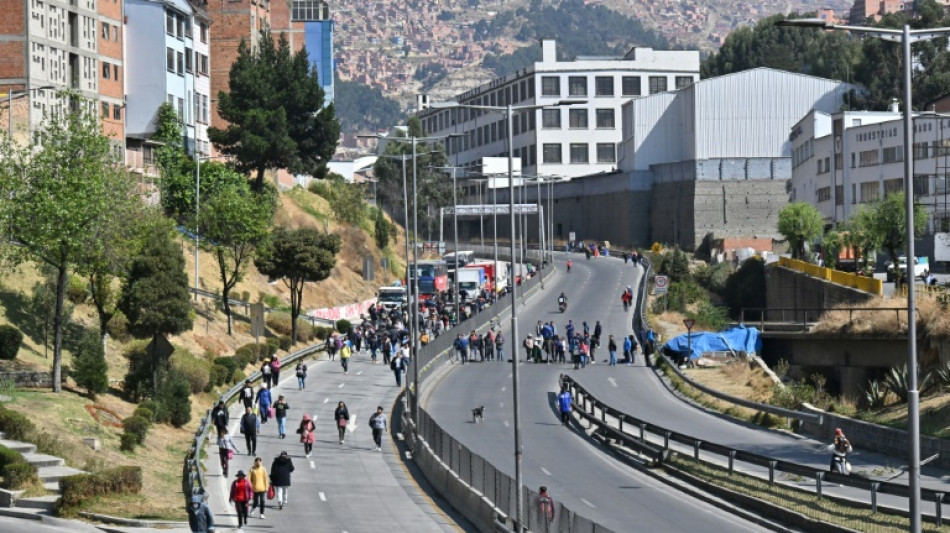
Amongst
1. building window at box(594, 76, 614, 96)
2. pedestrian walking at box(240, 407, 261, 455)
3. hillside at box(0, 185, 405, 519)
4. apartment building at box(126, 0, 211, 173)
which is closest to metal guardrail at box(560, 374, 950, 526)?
pedestrian walking at box(240, 407, 261, 455)

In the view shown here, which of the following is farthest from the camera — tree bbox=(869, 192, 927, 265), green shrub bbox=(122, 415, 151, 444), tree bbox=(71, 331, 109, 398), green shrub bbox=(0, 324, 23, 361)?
tree bbox=(869, 192, 927, 265)

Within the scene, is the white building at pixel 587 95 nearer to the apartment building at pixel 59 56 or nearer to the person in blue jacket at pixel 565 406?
the apartment building at pixel 59 56

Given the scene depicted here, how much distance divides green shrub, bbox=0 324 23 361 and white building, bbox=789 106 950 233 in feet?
153

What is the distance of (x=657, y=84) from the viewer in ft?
516

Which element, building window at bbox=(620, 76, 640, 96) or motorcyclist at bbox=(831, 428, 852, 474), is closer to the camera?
motorcyclist at bbox=(831, 428, 852, 474)

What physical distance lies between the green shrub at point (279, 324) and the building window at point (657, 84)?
87.0 meters

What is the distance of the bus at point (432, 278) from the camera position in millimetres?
98562

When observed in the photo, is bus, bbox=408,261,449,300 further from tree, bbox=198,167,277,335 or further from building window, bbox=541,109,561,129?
building window, bbox=541,109,561,129

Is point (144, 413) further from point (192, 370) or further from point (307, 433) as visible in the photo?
point (192, 370)

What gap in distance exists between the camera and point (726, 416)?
2012 inches

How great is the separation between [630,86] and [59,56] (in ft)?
290

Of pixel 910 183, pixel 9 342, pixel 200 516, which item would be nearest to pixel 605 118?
pixel 9 342

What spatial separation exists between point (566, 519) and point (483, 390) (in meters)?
34.2

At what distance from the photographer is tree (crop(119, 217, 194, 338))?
5094cm
